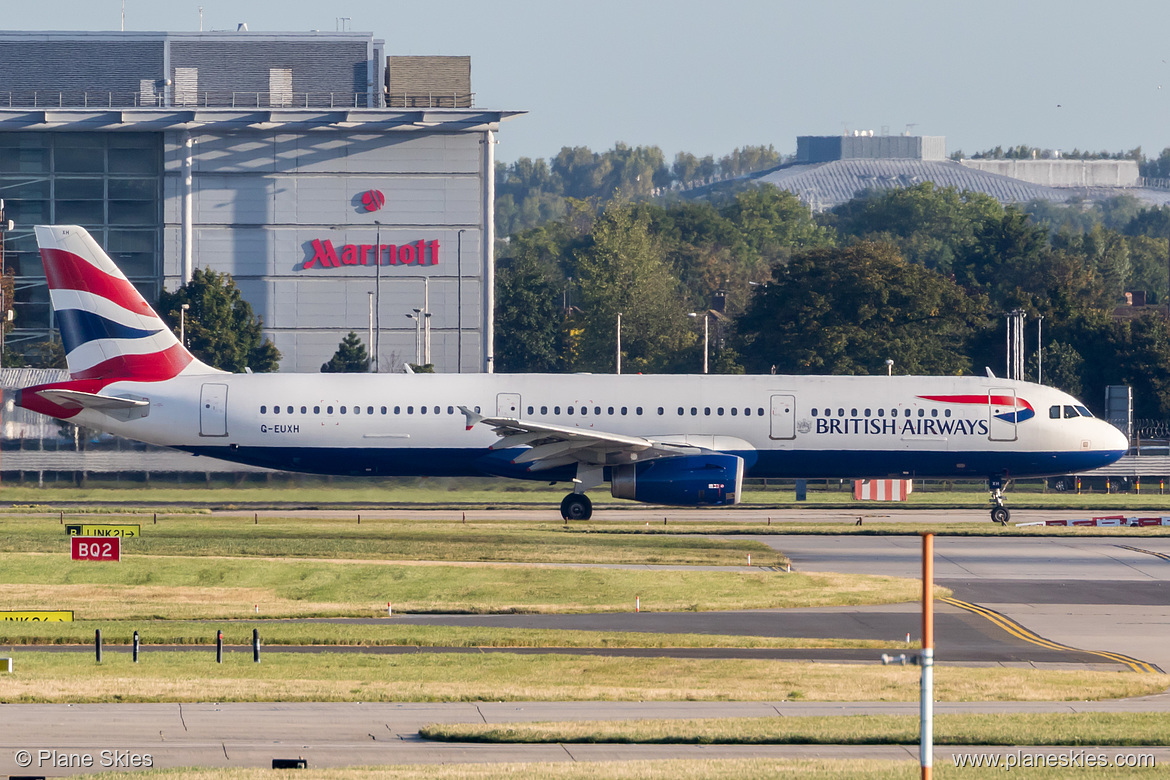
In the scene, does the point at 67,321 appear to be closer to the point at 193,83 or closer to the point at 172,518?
the point at 172,518

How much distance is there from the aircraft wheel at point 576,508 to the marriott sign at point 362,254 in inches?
2468

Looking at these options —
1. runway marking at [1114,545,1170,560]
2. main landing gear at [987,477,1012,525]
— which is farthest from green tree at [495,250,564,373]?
runway marking at [1114,545,1170,560]

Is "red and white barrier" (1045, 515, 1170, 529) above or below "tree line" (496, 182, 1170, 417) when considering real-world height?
below

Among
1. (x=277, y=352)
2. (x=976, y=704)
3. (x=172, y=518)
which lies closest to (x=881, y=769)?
(x=976, y=704)

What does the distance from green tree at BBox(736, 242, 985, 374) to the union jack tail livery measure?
173 ft

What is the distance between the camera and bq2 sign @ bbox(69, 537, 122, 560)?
2694cm

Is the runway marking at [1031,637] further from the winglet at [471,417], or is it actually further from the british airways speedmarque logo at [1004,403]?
the british airways speedmarque logo at [1004,403]

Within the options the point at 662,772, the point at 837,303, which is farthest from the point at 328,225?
the point at 662,772

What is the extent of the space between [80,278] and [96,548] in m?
19.8

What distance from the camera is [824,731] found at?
1764 centimetres

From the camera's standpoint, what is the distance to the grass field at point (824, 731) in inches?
679

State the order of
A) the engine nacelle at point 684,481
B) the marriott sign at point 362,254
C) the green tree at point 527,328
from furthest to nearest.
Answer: the green tree at point 527,328 → the marriott sign at point 362,254 → the engine nacelle at point 684,481

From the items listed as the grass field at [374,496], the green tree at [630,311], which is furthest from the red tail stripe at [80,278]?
the green tree at [630,311]

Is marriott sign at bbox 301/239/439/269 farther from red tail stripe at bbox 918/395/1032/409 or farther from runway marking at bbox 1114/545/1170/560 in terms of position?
runway marking at bbox 1114/545/1170/560
